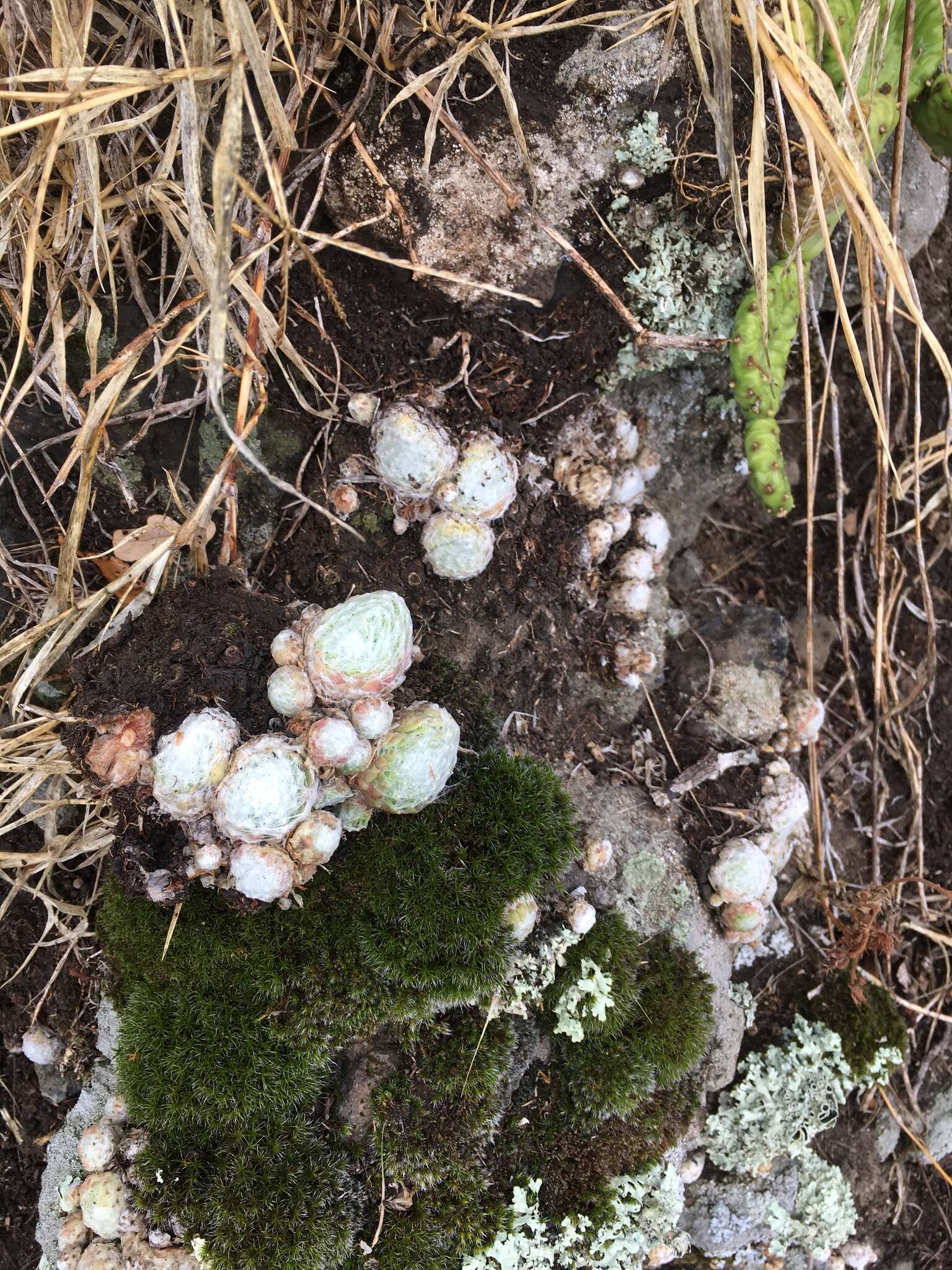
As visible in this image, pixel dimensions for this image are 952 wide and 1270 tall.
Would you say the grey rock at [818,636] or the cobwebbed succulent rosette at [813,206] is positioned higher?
the cobwebbed succulent rosette at [813,206]

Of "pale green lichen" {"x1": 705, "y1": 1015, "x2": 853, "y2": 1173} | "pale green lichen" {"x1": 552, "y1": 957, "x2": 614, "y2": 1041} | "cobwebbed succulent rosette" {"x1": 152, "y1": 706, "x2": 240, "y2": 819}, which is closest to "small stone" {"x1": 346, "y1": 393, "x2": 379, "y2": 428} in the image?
"cobwebbed succulent rosette" {"x1": 152, "y1": 706, "x2": 240, "y2": 819}

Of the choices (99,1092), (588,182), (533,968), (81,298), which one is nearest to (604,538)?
(588,182)

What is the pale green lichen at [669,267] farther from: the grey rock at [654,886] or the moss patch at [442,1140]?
the moss patch at [442,1140]

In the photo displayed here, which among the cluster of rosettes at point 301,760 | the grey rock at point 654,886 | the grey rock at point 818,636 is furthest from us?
the grey rock at point 818,636

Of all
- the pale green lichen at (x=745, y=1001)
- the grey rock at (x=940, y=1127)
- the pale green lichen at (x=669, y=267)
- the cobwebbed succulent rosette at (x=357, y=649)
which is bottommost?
the grey rock at (x=940, y=1127)

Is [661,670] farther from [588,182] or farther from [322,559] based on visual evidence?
[588,182]

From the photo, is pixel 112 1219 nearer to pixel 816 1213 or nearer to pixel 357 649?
pixel 357 649

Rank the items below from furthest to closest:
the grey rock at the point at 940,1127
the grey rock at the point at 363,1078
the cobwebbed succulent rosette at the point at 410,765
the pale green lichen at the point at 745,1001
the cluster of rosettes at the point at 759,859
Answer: the grey rock at the point at 940,1127 → the pale green lichen at the point at 745,1001 → the cluster of rosettes at the point at 759,859 → the grey rock at the point at 363,1078 → the cobwebbed succulent rosette at the point at 410,765

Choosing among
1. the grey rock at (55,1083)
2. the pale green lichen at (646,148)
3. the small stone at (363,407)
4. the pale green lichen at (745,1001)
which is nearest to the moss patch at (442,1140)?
the pale green lichen at (745,1001)
